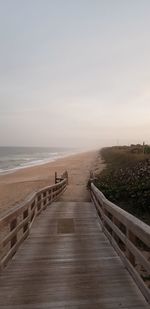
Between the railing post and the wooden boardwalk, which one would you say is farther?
the railing post

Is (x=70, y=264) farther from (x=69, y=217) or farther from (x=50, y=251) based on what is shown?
(x=69, y=217)

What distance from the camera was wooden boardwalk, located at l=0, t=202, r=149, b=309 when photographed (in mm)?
3908

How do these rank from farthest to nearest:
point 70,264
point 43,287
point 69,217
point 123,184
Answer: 1. point 123,184
2. point 69,217
3. point 70,264
4. point 43,287

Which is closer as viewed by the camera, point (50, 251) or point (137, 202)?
point (50, 251)

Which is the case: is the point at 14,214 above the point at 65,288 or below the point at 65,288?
above

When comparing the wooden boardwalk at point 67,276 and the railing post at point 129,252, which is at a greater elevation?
the railing post at point 129,252

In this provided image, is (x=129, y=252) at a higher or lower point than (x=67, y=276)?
higher

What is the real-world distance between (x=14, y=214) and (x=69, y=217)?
538 centimetres

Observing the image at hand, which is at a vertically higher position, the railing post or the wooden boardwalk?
the railing post

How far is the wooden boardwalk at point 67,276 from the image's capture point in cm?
391

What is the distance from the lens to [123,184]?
1510cm

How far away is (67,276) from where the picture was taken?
16.0 feet

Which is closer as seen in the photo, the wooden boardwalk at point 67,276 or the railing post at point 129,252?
the wooden boardwalk at point 67,276

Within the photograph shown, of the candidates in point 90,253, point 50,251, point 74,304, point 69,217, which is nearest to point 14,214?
point 50,251
